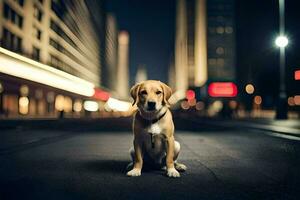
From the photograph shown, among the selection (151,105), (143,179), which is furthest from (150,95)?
(143,179)

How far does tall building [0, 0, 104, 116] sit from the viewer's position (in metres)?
35.4

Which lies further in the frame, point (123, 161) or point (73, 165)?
point (123, 161)

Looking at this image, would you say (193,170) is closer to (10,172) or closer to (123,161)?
(123,161)

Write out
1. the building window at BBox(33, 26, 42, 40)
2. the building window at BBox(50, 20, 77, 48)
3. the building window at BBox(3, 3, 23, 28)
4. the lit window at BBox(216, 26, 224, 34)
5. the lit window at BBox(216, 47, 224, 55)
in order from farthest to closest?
the lit window at BBox(216, 47, 224, 55) < the lit window at BBox(216, 26, 224, 34) < the building window at BBox(50, 20, 77, 48) < the building window at BBox(33, 26, 42, 40) < the building window at BBox(3, 3, 23, 28)

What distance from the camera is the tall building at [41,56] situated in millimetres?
35406

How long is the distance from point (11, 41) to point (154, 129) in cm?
4501

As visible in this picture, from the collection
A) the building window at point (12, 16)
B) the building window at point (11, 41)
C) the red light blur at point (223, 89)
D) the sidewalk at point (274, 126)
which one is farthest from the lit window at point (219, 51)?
the sidewalk at point (274, 126)

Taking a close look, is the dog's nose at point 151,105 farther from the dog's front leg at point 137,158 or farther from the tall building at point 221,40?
the tall building at point 221,40

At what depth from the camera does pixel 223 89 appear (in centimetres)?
7900

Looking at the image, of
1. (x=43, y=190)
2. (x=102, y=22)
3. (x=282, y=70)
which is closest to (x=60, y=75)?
(x=282, y=70)

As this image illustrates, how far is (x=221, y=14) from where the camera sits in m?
129

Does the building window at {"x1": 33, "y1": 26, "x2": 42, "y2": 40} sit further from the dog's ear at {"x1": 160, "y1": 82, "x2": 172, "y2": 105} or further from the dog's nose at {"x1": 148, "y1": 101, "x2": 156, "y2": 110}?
the dog's nose at {"x1": 148, "y1": 101, "x2": 156, "y2": 110}

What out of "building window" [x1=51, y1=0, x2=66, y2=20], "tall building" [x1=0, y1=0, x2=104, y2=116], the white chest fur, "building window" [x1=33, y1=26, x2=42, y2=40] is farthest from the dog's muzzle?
"building window" [x1=51, y1=0, x2=66, y2=20]

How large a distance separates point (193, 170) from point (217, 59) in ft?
407
